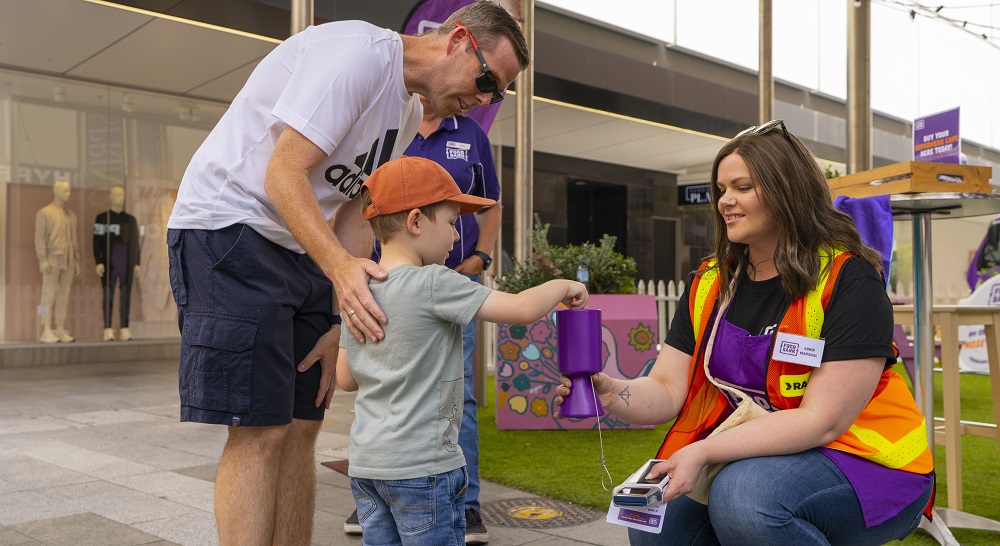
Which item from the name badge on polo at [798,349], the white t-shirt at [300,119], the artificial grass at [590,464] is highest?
the white t-shirt at [300,119]

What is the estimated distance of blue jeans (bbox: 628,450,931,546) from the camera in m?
1.63

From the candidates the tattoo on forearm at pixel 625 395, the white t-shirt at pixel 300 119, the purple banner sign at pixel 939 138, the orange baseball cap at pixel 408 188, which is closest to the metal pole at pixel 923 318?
the purple banner sign at pixel 939 138

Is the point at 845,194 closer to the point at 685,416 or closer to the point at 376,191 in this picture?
the point at 685,416

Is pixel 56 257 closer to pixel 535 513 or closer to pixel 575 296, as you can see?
pixel 535 513

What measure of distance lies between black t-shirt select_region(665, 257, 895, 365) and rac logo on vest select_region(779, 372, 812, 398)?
0.08 metres

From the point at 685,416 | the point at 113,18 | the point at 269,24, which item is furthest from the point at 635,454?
the point at 113,18

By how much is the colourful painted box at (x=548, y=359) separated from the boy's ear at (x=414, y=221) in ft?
11.1

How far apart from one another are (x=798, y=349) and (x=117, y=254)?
11.1 metres

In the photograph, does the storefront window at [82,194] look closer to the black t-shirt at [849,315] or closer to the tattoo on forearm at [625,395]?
the tattoo on forearm at [625,395]

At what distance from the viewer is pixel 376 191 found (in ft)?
6.30

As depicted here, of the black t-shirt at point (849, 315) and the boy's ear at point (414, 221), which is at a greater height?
the boy's ear at point (414, 221)

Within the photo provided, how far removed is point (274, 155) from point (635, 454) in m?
3.10

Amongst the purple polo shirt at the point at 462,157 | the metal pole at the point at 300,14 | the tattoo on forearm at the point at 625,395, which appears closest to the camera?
the tattoo on forearm at the point at 625,395

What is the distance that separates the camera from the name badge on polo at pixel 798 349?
1.73 meters
